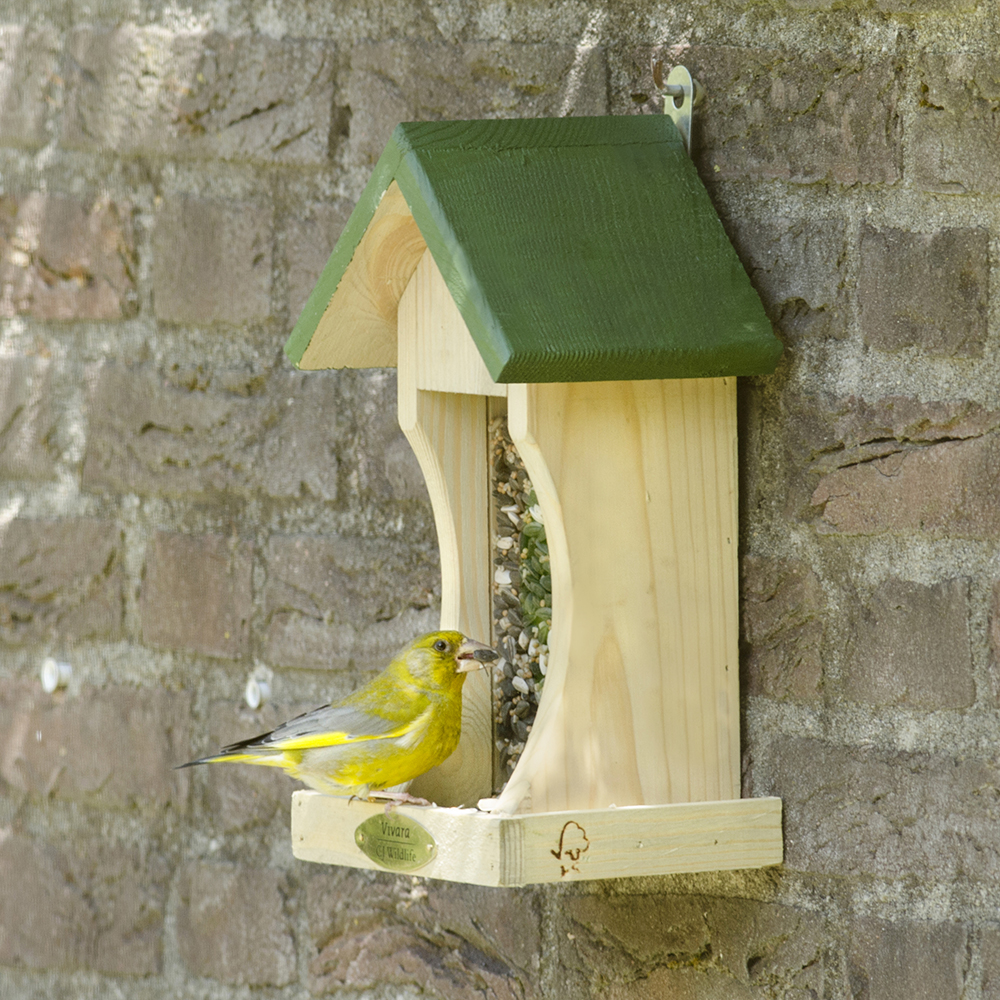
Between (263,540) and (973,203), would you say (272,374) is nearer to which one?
(263,540)

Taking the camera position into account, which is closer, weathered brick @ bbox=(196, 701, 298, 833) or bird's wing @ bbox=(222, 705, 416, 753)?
bird's wing @ bbox=(222, 705, 416, 753)

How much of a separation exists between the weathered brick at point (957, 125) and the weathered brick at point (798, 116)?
0.03 m

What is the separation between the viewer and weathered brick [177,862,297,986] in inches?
81.5

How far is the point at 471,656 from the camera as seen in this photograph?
1.67 metres

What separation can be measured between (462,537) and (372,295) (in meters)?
0.30

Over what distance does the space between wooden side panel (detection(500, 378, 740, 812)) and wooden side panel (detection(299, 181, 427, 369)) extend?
0.25 metres

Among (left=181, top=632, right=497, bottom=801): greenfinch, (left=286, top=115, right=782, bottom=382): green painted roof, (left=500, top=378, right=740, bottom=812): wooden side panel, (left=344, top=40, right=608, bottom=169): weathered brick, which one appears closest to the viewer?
(left=286, top=115, right=782, bottom=382): green painted roof

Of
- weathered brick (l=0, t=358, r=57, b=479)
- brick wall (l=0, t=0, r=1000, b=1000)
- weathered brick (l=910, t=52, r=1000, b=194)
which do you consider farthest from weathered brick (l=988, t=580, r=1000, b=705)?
weathered brick (l=0, t=358, r=57, b=479)

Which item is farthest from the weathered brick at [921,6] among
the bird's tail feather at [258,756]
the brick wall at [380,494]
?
the bird's tail feather at [258,756]

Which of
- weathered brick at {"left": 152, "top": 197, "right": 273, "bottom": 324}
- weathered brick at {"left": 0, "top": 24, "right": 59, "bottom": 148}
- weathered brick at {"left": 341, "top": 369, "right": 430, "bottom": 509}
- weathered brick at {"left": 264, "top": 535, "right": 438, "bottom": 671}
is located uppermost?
weathered brick at {"left": 0, "top": 24, "right": 59, "bottom": 148}

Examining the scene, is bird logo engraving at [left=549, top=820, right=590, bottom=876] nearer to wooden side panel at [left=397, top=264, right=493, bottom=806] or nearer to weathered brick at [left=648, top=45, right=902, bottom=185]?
wooden side panel at [left=397, top=264, right=493, bottom=806]

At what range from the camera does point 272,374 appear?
207 cm

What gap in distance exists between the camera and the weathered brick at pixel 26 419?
224 centimetres

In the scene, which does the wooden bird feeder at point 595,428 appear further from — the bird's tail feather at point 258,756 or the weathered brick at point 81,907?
the weathered brick at point 81,907
